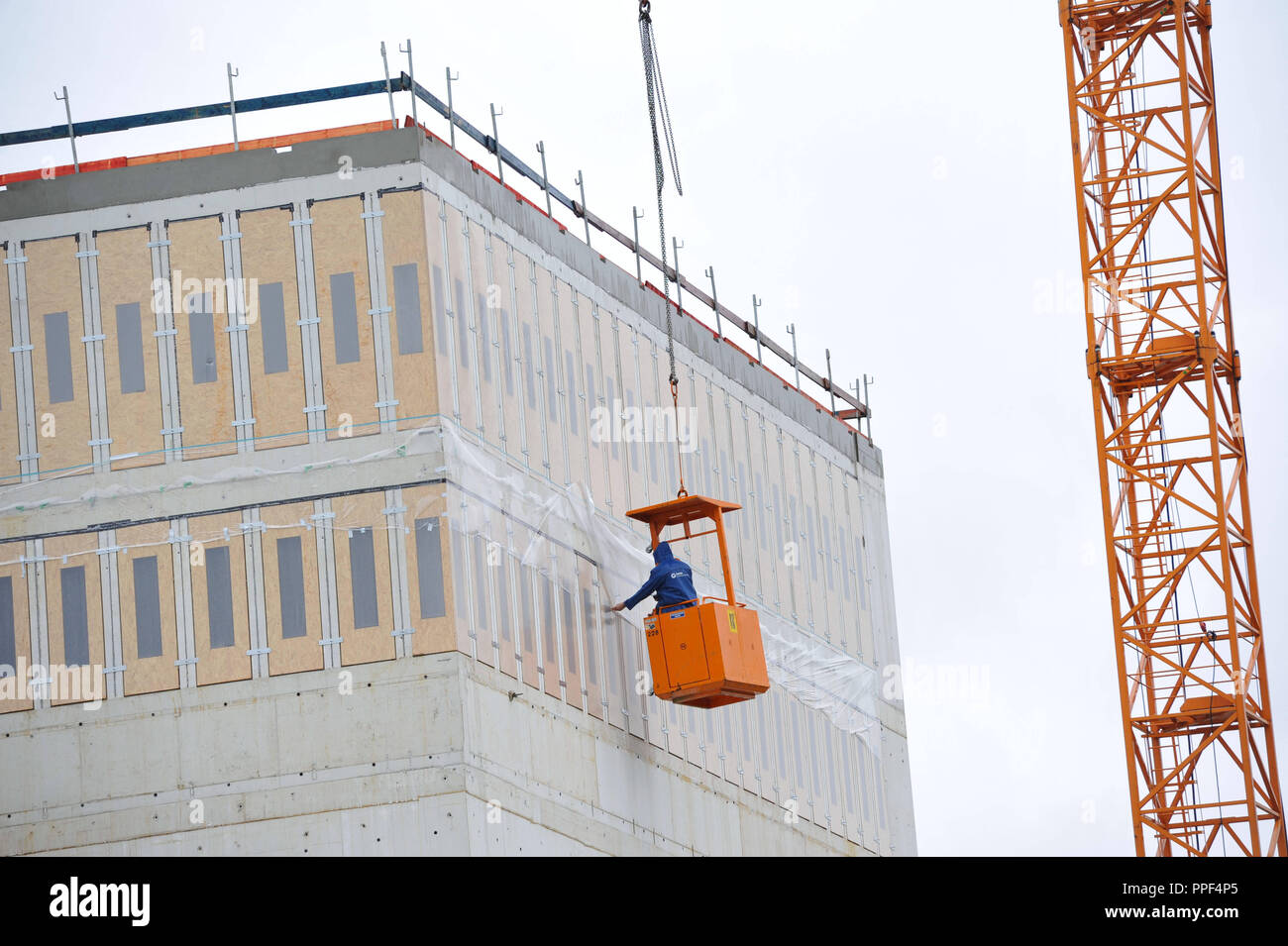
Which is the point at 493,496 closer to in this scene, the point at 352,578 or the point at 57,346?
the point at 352,578

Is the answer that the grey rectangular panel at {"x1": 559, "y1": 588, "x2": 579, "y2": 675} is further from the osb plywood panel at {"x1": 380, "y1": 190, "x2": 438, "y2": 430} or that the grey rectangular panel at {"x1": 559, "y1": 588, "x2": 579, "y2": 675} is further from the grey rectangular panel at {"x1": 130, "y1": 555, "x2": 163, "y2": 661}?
the grey rectangular panel at {"x1": 130, "y1": 555, "x2": 163, "y2": 661}

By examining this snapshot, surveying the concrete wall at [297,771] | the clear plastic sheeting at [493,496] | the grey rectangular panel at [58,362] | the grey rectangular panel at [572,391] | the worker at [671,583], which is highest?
the grey rectangular panel at [58,362]

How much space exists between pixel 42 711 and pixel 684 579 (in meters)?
10.6

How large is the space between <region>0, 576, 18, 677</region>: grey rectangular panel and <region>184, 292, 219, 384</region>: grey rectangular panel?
4.63 meters

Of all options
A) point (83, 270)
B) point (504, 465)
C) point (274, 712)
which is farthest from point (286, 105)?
point (274, 712)

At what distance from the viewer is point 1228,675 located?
60375 mm

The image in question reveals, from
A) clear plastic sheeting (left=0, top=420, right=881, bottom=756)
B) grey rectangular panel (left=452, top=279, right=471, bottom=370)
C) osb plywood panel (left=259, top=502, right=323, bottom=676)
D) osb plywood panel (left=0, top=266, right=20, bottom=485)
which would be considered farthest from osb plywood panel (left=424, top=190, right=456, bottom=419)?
osb plywood panel (left=0, top=266, right=20, bottom=485)

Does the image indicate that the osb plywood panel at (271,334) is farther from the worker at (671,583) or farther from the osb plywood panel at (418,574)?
the worker at (671,583)

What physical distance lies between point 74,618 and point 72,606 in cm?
20

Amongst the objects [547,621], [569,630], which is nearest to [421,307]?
[547,621]

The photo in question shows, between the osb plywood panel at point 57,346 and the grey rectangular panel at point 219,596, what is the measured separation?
279 cm

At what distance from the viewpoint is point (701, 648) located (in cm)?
3903

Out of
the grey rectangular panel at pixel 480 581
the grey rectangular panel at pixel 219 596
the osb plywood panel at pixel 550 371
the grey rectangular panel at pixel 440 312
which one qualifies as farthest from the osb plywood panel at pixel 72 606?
the osb plywood panel at pixel 550 371

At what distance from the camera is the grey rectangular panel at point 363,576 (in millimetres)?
39531
